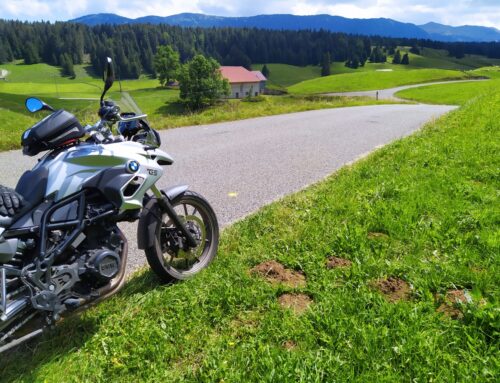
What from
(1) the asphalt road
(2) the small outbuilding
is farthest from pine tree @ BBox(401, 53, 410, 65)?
(1) the asphalt road

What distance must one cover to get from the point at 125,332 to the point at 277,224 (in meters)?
2.30

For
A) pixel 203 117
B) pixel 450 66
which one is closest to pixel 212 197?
pixel 203 117

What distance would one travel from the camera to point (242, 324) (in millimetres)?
3084

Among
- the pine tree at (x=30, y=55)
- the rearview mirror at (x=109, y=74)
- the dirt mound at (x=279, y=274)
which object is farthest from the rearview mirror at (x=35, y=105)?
the pine tree at (x=30, y=55)

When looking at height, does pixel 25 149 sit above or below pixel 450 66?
above

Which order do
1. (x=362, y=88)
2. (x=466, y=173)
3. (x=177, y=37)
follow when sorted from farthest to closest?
Answer: (x=177, y=37) → (x=362, y=88) → (x=466, y=173)

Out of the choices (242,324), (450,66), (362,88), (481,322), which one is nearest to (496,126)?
(481,322)

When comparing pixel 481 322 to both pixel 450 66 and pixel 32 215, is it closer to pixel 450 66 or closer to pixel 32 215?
pixel 32 215

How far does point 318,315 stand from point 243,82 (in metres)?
107

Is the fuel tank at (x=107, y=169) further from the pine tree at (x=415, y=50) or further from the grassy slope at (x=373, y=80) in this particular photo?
the pine tree at (x=415, y=50)

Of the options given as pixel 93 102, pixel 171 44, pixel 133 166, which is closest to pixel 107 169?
pixel 133 166

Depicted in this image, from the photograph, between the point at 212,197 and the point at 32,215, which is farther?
the point at 212,197

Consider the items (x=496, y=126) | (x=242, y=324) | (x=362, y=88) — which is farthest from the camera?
(x=362, y=88)

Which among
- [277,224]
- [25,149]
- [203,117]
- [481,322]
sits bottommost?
[203,117]
